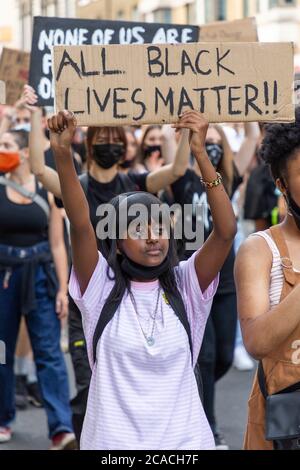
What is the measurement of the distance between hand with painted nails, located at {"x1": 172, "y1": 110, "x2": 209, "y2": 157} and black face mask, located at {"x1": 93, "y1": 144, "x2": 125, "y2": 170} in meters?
1.92

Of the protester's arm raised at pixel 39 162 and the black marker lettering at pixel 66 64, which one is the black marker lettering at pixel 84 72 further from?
the protester's arm raised at pixel 39 162

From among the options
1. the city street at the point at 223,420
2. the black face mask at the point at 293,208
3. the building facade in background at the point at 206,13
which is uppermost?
the building facade in background at the point at 206,13

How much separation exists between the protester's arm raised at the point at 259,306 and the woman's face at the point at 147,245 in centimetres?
39

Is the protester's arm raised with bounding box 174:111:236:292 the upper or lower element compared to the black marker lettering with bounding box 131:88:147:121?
lower

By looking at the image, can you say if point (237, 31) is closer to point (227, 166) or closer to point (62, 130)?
point (227, 166)

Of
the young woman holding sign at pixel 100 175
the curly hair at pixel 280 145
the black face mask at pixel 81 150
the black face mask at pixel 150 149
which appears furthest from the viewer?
the black face mask at pixel 81 150

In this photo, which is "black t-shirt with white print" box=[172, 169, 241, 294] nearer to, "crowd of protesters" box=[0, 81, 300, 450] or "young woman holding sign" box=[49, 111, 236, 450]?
"crowd of protesters" box=[0, 81, 300, 450]

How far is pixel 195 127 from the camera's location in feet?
11.2

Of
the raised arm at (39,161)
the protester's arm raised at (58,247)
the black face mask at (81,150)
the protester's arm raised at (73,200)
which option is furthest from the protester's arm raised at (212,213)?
the black face mask at (81,150)

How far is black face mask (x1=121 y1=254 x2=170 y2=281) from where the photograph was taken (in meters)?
3.62

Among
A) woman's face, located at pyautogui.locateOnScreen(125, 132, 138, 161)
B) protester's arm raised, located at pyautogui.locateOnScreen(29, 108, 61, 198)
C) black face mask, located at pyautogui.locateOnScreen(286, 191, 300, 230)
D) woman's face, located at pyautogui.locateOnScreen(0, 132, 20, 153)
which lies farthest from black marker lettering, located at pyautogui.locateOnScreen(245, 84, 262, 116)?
woman's face, located at pyautogui.locateOnScreen(125, 132, 138, 161)

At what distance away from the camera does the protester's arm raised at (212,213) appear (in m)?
3.40
